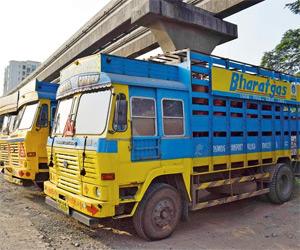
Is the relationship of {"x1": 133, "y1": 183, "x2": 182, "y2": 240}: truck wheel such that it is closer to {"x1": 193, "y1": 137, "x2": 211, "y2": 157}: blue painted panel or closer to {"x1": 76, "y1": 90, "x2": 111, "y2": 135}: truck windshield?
{"x1": 193, "y1": 137, "x2": 211, "y2": 157}: blue painted panel

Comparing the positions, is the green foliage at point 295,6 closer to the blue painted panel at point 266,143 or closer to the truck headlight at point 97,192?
the blue painted panel at point 266,143

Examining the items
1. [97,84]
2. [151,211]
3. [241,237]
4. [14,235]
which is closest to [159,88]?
[97,84]

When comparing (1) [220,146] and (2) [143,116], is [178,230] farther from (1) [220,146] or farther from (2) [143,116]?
(2) [143,116]

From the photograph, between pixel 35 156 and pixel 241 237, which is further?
pixel 35 156

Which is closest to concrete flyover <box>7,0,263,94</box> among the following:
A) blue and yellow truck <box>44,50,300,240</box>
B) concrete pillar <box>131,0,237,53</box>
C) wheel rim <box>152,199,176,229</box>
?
concrete pillar <box>131,0,237,53</box>

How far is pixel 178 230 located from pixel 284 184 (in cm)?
368

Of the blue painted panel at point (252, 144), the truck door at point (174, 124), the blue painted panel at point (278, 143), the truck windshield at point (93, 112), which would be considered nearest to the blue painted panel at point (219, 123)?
the truck door at point (174, 124)

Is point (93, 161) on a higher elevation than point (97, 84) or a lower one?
lower

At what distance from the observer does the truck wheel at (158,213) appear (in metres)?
5.01

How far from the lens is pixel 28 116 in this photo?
26.9 ft

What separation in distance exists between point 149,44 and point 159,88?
28.5ft

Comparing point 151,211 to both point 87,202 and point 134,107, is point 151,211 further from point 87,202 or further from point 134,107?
point 134,107

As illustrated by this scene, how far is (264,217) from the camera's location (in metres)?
6.73

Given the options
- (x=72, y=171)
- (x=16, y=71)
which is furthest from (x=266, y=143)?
(x=16, y=71)
